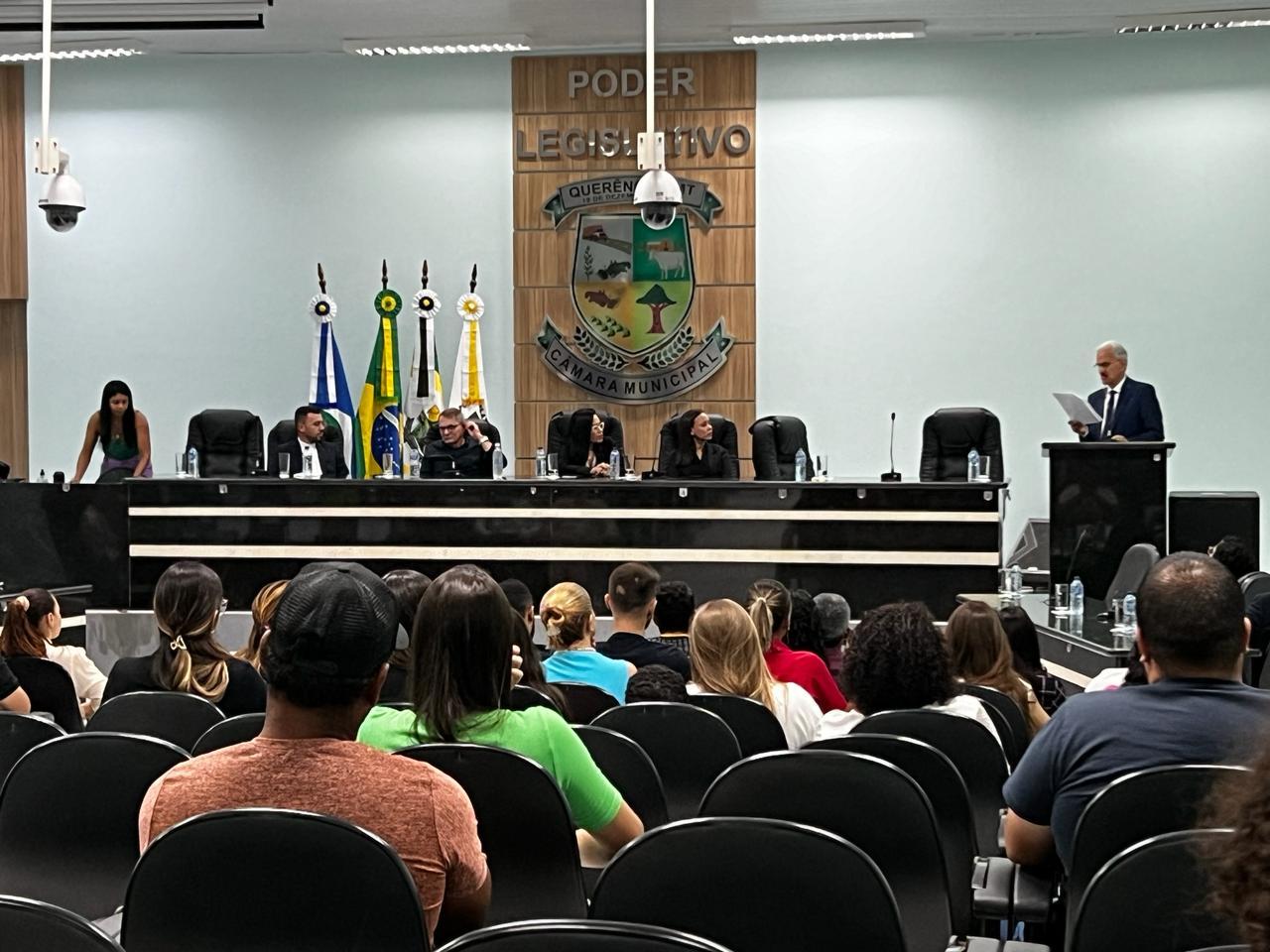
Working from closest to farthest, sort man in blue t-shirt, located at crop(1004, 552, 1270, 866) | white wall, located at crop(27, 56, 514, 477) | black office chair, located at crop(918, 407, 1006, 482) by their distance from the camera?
1. man in blue t-shirt, located at crop(1004, 552, 1270, 866)
2. black office chair, located at crop(918, 407, 1006, 482)
3. white wall, located at crop(27, 56, 514, 477)

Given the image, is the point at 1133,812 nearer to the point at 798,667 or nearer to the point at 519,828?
the point at 519,828

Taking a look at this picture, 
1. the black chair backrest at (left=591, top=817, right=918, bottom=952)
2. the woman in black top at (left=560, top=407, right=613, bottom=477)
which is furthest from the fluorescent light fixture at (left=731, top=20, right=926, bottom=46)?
the black chair backrest at (left=591, top=817, right=918, bottom=952)

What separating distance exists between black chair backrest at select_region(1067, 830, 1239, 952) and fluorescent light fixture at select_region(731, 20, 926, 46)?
9.32 m

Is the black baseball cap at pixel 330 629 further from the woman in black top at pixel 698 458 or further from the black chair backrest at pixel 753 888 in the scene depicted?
the woman in black top at pixel 698 458

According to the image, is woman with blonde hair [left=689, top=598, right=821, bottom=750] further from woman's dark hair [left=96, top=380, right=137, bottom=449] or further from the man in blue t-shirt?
woman's dark hair [left=96, top=380, right=137, bottom=449]

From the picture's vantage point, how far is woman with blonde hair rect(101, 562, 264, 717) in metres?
3.78

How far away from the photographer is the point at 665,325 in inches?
444

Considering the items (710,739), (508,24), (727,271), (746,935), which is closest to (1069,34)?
(727,271)

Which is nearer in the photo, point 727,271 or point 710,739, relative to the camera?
point 710,739

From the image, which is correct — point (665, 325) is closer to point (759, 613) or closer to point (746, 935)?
point (759, 613)

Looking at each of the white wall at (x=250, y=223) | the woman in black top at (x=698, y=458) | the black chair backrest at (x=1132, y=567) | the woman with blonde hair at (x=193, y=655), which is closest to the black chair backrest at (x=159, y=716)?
the woman with blonde hair at (x=193, y=655)

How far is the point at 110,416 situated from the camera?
9.58m

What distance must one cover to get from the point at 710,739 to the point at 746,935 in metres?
1.29

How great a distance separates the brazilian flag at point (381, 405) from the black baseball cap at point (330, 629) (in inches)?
365
